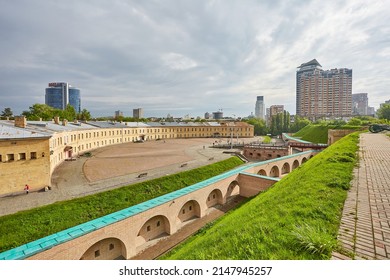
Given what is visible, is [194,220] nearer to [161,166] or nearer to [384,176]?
[161,166]

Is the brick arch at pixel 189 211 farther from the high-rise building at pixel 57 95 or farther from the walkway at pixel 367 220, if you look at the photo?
the high-rise building at pixel 57 95

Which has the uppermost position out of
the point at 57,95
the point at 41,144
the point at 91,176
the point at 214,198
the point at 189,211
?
the point at 57,95

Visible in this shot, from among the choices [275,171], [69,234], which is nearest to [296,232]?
[69,234]

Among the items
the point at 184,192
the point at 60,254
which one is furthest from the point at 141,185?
the point at 60,254

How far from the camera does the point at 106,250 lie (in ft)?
46.0

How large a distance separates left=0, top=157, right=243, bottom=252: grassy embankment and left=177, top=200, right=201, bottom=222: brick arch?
4.04m

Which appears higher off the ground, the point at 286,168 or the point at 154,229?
the point at 286,168

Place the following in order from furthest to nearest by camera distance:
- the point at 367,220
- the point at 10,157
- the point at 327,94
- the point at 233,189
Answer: the point at 327,94
the point at 233,189
the point at 10,157
the point at 367,220

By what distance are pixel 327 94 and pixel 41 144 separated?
469 ft

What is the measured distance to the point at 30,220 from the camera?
1516 centimetres

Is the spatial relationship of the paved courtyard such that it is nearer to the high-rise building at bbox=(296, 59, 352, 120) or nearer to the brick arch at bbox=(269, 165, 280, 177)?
the brick arch at bbox=(269, 165, 280, 177)

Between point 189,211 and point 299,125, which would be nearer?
point 189,211

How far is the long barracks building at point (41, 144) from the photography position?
19.2 metres

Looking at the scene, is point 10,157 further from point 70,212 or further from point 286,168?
point 286,168
